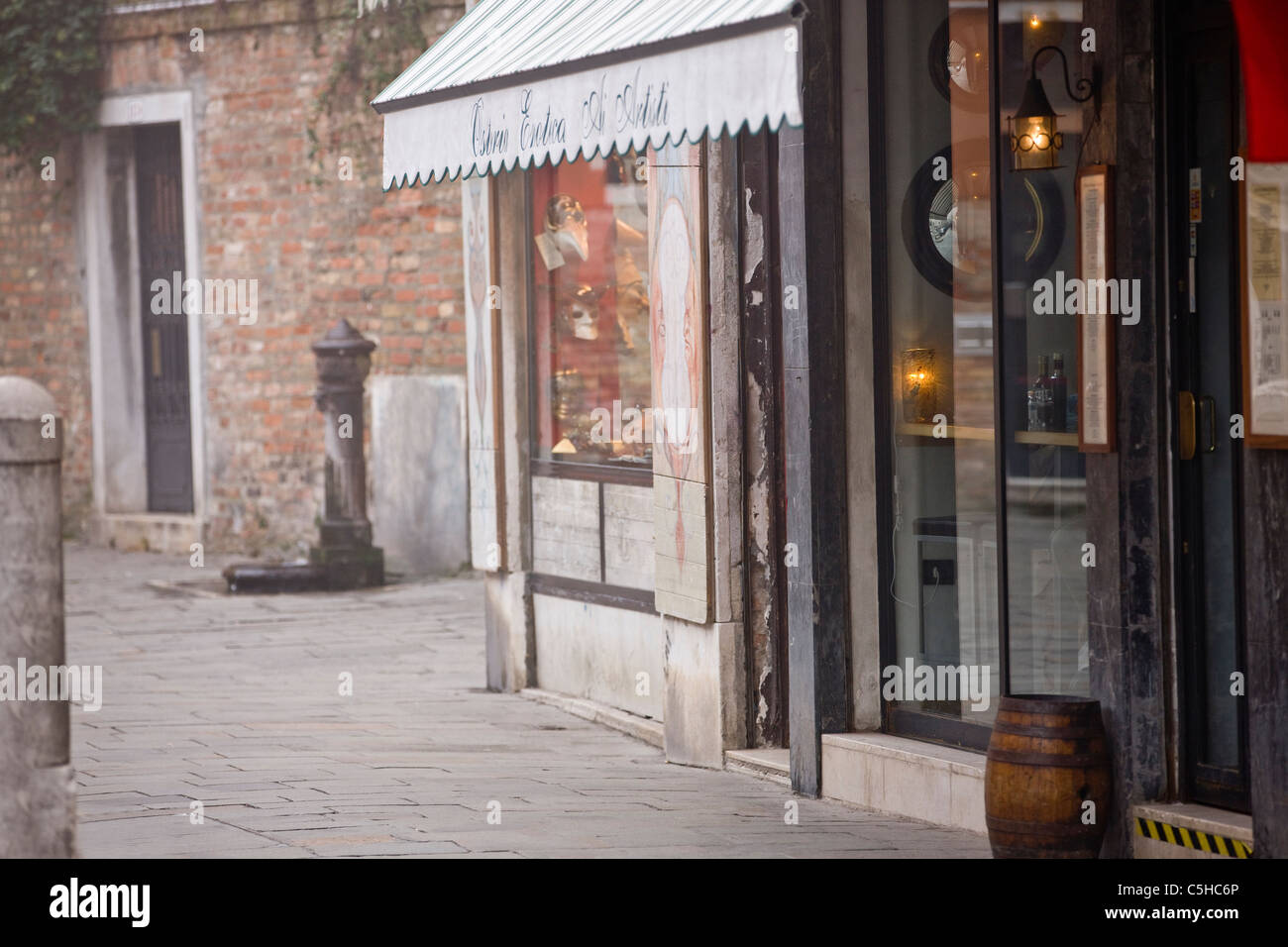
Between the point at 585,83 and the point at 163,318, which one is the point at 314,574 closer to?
the point at 163,318

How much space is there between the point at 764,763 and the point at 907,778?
91 cm

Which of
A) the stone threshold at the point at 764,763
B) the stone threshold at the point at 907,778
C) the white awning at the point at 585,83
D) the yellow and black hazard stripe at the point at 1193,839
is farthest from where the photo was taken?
the stone threshold at the point at 764,763

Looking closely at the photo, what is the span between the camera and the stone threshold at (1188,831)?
5.44 meters

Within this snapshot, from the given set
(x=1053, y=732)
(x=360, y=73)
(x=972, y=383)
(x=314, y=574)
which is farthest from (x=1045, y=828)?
(x=360, y=73)

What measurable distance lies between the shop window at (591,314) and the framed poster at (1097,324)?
312cm

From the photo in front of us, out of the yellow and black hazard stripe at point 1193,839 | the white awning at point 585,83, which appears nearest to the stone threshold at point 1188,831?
the yellow and black hazard stripe at point 1193,839

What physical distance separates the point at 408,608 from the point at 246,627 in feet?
3.90

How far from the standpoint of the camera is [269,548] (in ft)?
49.9

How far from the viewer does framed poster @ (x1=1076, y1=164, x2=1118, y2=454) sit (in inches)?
228

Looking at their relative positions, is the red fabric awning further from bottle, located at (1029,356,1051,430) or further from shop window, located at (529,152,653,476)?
shop window, located at (529,152,653,476)

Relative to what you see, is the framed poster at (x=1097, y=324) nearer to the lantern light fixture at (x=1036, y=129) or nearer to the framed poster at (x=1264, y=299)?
the lantern light fixture at (x=1036, y=129)

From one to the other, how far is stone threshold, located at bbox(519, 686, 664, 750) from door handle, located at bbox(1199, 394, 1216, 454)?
11.1ft

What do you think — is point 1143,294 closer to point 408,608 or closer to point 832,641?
point 832,641
